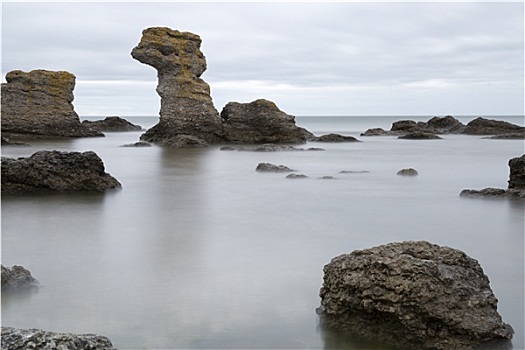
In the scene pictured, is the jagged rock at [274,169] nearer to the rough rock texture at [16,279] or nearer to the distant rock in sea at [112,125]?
Result: the rough rock texture at [16,279]

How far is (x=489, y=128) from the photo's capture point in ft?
136

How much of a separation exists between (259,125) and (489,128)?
18581 millimetres

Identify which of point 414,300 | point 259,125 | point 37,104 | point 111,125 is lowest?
point 414,300

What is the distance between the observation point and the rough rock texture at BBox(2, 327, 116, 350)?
3.18 m

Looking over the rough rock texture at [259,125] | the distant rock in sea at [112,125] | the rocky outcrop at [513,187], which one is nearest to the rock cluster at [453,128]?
the rough rock texture at [259,125]

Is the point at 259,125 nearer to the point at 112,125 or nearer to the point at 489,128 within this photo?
the point at 489,128

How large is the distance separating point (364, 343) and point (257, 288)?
1326 millimetres

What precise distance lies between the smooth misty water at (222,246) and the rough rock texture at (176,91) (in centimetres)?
1433

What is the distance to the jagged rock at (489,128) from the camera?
134ft

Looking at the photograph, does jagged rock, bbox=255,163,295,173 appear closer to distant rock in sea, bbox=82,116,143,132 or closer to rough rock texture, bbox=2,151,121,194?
rough rock texture, bbox=2,151,121,194

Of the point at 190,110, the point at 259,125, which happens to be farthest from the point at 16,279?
the point at 259,125

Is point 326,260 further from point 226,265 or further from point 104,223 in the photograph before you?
point 104,223

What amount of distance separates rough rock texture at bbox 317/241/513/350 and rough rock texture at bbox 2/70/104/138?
90.9 ft

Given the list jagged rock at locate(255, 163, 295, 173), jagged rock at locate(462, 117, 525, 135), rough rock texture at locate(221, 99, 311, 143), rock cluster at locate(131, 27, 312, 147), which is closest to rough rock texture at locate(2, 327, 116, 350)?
jagged rock at locate(255, 163, 295, 173)
